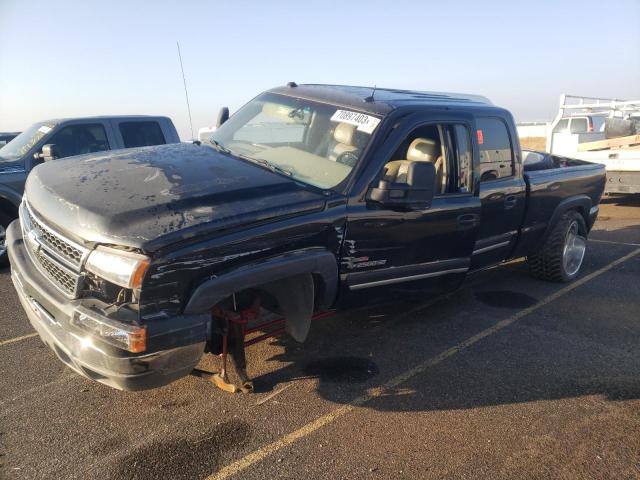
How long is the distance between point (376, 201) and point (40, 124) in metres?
6.29

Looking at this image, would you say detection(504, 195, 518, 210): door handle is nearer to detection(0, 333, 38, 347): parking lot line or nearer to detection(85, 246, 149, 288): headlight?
detection(85, 246, 149, 288): headlight

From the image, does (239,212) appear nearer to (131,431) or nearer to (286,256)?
(286,256)

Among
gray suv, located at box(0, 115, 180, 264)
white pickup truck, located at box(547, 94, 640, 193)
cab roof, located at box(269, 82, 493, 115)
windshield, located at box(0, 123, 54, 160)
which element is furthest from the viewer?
white pickup truck, located at box(547, 94, 640, 193)

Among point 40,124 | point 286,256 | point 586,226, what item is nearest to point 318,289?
point 286,256

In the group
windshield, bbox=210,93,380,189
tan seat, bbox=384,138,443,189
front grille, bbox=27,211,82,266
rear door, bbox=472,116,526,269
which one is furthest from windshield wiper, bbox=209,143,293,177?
rear door, bbox=472,116,526,269

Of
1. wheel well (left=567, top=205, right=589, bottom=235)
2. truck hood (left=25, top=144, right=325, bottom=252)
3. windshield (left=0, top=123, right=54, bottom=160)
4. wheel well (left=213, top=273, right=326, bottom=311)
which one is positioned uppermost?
truck hood (left=25, top=144, right=325, bottom=252)

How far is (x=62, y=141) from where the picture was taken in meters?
7.18

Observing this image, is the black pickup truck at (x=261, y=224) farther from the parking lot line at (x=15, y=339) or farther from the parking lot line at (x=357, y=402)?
the parking lot line at (x=15, y=339)

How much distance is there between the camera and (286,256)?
9.72ft

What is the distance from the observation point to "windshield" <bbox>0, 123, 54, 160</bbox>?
6872mm

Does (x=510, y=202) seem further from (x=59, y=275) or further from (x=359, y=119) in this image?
(x=59, y=275)

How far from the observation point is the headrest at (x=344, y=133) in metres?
3.67

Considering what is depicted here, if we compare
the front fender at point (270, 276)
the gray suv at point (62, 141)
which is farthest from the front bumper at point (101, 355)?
the gray suv at point (62, 141)

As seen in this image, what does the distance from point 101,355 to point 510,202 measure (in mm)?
3801
